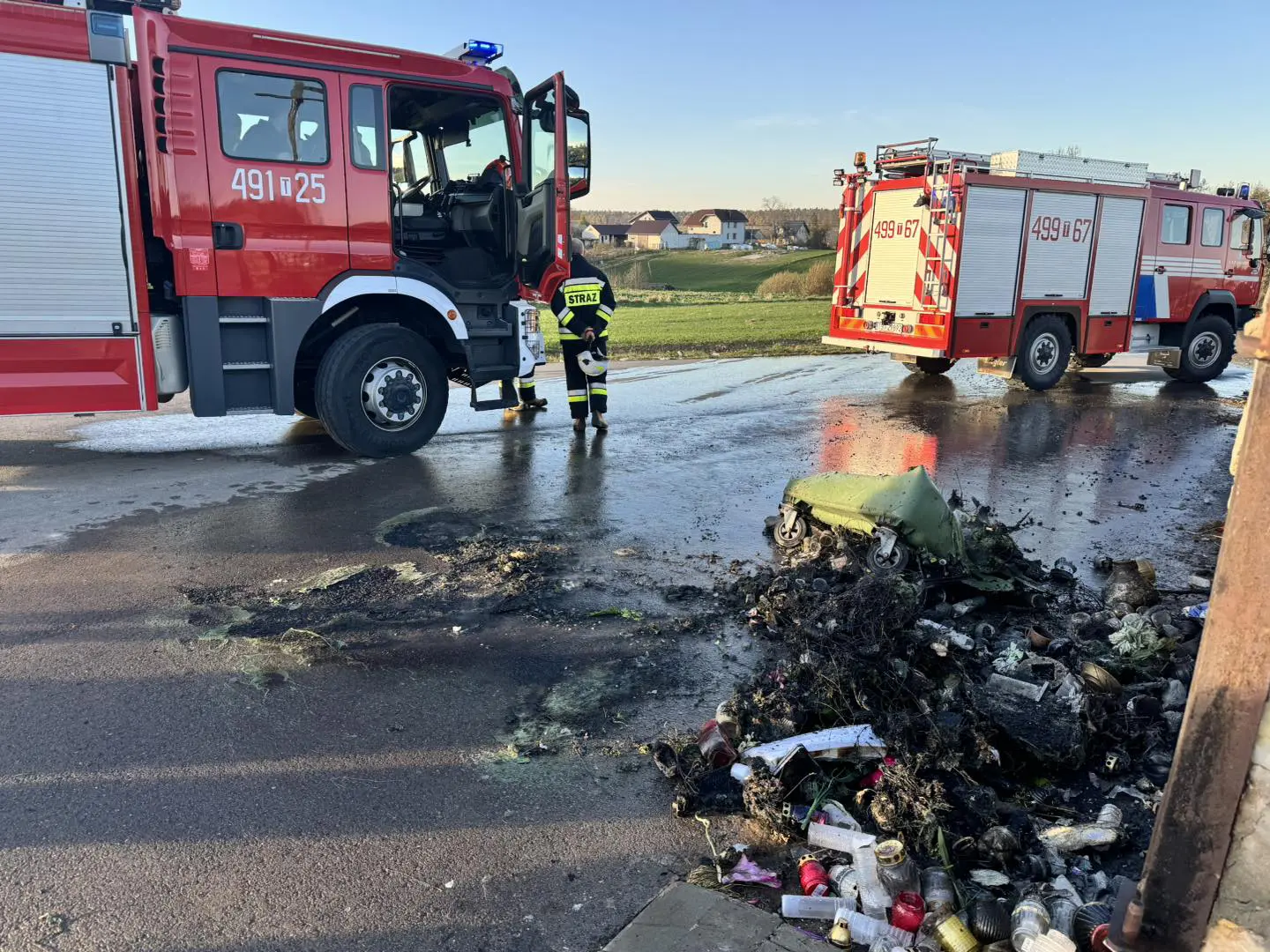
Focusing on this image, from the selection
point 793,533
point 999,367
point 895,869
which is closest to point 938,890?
point 895,869

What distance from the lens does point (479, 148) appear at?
28.5 ft

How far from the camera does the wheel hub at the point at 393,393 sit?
306 inches

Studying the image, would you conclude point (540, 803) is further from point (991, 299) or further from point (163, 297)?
point (991, 299)

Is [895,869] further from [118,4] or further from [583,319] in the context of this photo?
[118,4]

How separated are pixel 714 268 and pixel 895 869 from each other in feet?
199

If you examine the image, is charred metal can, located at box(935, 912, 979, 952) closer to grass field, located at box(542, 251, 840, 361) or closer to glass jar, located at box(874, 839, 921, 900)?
glass jar, located at box(874, 839, 921, 900)

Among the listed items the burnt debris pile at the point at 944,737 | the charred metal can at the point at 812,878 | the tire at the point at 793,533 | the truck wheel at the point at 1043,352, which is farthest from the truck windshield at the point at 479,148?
the truck wheel at the point at 1043,352

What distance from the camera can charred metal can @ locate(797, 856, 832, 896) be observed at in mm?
2658

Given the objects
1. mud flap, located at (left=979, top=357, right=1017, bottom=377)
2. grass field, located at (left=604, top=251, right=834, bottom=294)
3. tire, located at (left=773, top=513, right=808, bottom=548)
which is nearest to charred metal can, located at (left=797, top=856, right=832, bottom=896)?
tire, located at (left=773, top=513, right=808, bottom=548)

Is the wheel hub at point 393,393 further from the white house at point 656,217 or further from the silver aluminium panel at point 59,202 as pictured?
the white house at point 656,217

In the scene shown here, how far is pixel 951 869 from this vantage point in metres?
2.71

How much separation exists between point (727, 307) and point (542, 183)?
21.9m

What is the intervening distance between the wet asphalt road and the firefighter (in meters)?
0.67

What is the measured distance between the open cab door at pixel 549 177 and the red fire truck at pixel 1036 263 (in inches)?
229
